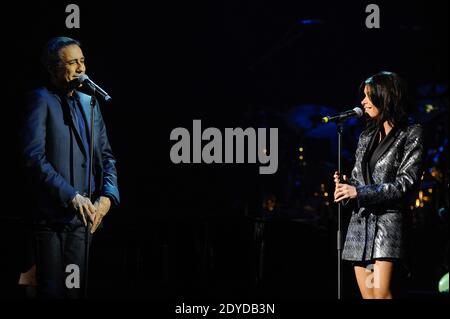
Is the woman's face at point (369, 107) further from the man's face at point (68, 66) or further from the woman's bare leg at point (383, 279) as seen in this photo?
the man's face at point (68, 66)

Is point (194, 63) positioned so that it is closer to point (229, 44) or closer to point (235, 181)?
point (229, 44)

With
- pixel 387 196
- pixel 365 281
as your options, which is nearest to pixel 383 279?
pixel 365 281

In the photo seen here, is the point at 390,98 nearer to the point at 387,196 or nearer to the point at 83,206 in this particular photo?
the point at 387,196

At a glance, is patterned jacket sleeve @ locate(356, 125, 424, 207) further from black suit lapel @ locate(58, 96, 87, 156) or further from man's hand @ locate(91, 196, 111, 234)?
black suit lapel @ locate(58, 96, 87, 156)

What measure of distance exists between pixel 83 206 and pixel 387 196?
5.61 ft

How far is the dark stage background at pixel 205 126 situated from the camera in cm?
474

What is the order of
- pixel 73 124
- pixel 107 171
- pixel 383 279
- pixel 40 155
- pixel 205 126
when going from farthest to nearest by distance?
1. pixel 205 126
2. pixel 107 171
3. pixel 73 124
4. pixel 40 155
5. pixel 383 279

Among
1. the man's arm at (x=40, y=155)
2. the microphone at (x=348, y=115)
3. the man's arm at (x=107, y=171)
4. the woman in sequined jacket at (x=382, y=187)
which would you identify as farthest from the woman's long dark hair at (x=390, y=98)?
the man's arm at (x=40, y=155)

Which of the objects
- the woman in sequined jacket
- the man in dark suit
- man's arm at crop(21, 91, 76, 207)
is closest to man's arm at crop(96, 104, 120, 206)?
the man in dark suit

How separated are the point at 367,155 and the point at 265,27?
3.12m

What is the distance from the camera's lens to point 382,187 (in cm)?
346

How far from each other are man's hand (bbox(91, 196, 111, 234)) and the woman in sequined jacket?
1.37 m

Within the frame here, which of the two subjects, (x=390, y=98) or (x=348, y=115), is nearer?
(x=390, y=98)

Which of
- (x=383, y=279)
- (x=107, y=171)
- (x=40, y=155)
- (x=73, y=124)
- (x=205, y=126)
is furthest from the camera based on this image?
(x=205, y=126)
